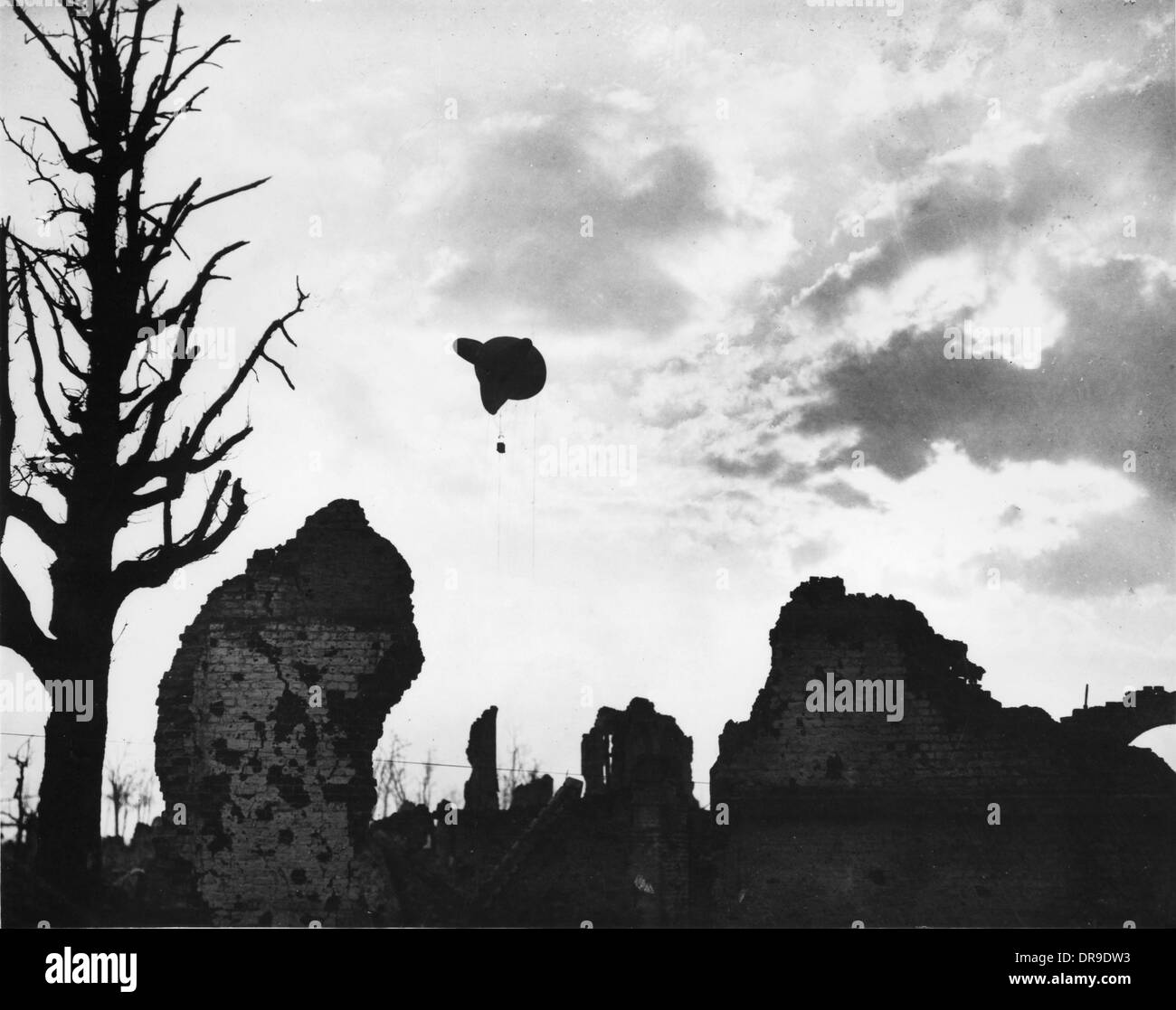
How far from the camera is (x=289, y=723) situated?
12742mm

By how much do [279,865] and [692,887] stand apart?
4.54m

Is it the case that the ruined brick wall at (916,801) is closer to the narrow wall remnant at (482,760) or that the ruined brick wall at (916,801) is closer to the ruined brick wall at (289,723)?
the ruined brick wall at (289,723)

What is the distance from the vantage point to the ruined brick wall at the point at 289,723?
40.5 ft

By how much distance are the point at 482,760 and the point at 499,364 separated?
10047mm

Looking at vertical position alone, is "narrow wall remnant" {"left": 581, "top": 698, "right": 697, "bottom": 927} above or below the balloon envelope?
below

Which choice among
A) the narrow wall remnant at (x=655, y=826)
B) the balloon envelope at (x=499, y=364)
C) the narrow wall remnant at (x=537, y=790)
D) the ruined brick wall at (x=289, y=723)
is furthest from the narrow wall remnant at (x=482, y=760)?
the balloon envelope at (x=499, y=364)

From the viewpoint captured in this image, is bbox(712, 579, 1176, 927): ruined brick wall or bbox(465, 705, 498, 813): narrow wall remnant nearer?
bbox(712, 579, 1176, 927): ruined brick wall

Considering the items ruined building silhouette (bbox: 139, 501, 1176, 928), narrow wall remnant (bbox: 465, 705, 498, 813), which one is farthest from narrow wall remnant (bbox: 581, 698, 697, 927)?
narrow wall remnant (bbox: 465, 705, 498, 813)

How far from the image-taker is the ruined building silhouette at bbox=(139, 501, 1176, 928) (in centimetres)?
1247

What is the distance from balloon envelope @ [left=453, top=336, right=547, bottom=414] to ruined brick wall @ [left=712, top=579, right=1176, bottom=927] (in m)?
4.06

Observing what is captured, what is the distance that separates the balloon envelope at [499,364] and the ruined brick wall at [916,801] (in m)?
4.06

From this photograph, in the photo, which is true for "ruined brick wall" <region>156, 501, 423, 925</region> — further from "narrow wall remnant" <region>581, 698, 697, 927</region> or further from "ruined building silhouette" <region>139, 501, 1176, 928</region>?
"narrow wall remnant" <region>581, 698, 697, 927</region>

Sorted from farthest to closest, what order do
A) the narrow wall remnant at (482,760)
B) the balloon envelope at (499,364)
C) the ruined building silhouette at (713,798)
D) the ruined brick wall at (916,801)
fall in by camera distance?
1. the narrow wall remnant at (482,760)
2. the balloon envelope at (499,364)
3. the ruined brick wall at (916,801)
4. the ruined building silhouette at (713,798)

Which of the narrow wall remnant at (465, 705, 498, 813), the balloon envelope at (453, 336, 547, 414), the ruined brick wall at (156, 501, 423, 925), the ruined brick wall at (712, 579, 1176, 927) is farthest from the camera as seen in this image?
the narrow wall remnant at (465, 705, 498, 813)
